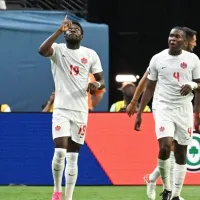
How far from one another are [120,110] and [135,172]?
1.66 metres

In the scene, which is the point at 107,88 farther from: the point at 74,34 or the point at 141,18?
the point at 74,34

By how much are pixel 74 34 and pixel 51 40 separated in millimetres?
434

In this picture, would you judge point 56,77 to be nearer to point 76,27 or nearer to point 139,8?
point 76,27

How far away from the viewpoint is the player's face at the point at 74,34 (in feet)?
40.3

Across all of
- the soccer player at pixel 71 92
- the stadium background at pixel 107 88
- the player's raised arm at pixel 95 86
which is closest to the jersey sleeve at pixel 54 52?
the soccer player at pixel 71 92

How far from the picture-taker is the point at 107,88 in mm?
20031

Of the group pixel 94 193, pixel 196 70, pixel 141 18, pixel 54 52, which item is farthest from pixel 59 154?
pixel 141 18

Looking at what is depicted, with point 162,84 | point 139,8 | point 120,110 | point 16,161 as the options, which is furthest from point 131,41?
point 162,84

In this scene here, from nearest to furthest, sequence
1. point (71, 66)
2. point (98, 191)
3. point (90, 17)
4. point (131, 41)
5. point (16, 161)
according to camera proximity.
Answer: point (71, 66), point (98, 191), point (16, 161), point (90, 17), point (131, 41)

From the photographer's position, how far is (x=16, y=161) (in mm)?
16125

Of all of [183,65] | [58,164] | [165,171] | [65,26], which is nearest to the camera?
[65,26]

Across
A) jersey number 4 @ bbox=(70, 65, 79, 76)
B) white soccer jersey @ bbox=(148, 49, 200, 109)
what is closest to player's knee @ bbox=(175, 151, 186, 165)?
white soccer jersey @ bbox=(148, 49, 200, 109)

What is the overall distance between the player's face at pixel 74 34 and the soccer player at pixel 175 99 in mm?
1085

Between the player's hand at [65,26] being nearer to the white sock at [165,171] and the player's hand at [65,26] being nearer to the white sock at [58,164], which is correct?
the white sock at [58,164]
